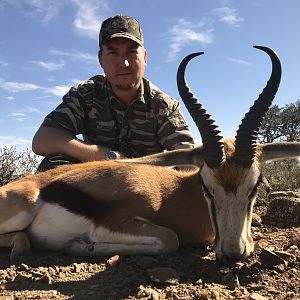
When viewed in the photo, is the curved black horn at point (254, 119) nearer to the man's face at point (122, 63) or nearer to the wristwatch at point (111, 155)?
the wristwatch at point (111, 155)

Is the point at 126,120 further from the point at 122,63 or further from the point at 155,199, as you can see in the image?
the point at 155,199

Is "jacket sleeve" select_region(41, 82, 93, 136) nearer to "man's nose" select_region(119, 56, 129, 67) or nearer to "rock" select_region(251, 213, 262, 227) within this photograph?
"man's nose" select_region(119, 56, 129, 67)

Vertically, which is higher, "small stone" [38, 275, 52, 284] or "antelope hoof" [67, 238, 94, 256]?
"antelope hoof" [67, 238, 94, 256]

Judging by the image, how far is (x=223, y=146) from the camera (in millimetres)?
4129

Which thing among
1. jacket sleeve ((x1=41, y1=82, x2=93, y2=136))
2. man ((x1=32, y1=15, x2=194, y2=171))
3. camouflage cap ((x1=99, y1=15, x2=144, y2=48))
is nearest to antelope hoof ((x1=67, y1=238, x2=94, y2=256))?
man ((x1=32, y1=15, x2=194, y2=171))

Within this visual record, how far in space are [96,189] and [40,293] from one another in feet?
5.24

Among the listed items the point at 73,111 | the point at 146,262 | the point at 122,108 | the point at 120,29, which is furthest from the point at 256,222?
the point at 120,29

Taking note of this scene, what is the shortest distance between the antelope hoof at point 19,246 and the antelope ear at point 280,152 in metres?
2.60

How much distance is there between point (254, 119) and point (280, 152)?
0.61m

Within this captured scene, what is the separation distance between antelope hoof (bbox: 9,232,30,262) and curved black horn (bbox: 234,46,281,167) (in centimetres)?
235

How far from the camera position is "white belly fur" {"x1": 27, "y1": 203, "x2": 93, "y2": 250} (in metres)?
4.71

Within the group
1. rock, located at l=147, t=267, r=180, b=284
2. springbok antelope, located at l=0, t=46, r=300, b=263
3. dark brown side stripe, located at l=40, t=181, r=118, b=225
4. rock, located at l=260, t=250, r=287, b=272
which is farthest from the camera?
dark brown side stripe, located at l=40, t=181, r=118, b=225

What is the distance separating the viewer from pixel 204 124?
4273 mm

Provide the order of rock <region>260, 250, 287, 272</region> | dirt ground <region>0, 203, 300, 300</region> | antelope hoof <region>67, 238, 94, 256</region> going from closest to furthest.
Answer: dirt ground <region>0, 203, 300, 300</region> < rock <region>260, 250, 287, 272</region> < antelope hoof <region>67, 238, 94, 256</region>
